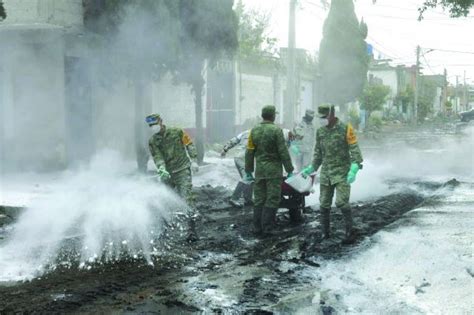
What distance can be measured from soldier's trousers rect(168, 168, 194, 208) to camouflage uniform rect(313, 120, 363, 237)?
173 cm

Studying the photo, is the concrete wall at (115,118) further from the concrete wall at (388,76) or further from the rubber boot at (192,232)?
the concrete wall at (388,76)

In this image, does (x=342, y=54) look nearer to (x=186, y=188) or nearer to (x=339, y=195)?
(x=186, y=188)

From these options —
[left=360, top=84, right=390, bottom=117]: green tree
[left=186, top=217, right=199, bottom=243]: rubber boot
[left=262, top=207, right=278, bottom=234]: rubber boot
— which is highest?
[left=360, top=84, right=390, bottom=117]: green tree

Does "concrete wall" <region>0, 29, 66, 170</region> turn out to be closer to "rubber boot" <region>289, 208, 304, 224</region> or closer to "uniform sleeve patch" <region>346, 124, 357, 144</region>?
"rubber boot" <region>289, 208, 304, 224</region>

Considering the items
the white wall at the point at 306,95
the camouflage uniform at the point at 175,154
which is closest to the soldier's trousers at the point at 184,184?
the camouflage uniform at the point at 175,154

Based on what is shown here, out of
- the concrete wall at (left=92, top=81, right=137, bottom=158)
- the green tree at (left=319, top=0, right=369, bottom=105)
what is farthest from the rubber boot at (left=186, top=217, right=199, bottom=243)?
the green tree at (left=319, top=0, right=369, bottom=105)

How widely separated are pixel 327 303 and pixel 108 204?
3.96 meters

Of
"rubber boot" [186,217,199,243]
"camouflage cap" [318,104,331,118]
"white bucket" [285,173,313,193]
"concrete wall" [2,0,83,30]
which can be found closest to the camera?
"camouflage cap" [318,104,331,118]

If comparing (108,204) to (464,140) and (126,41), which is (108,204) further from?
(464,140)

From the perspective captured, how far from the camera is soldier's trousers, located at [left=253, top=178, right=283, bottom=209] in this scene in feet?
23.2

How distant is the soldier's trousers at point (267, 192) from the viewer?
23.2 feet

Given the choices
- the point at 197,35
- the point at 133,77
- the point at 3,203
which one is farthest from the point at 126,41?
the point at 3,203

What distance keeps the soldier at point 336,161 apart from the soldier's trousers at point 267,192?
61 cm

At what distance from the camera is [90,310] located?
14.3 feet
